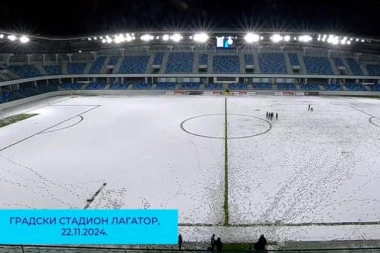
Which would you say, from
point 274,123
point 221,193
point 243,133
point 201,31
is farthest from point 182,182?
point 201,31

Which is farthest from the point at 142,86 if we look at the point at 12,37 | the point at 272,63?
the point at 272,63

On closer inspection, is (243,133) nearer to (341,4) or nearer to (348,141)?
(348,141)

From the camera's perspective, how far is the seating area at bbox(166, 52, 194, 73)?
230 feet

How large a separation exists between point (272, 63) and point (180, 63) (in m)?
21.2

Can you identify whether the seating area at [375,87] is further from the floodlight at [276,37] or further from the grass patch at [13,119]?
the grass patch at [13,119]

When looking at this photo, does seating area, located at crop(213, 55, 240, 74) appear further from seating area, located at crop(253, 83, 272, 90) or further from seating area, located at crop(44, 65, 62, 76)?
seating area, located at crop(44, 65, 62, 76)

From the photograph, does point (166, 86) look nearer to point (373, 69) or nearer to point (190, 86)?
point (190, 86)

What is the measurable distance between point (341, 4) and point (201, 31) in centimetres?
2805

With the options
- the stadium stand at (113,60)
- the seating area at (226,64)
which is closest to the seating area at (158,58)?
the stadium stand at (113,60)

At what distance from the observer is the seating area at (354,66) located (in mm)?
67119

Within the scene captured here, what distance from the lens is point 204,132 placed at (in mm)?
32156

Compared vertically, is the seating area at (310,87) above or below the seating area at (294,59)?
below

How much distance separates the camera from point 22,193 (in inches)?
719

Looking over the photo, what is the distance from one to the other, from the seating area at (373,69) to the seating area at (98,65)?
199ft
